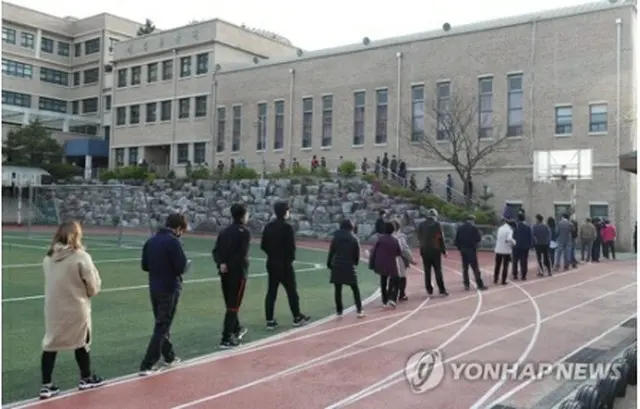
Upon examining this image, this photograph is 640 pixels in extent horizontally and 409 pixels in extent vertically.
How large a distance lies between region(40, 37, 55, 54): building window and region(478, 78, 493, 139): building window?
51.1 metres

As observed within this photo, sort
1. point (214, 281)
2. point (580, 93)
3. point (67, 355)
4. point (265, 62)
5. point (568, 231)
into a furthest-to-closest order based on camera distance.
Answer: point (265, 62)
point (580, 93)
point (568, 231)
point (214, 281)
point (67, 355)

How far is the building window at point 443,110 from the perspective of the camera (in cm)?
3778

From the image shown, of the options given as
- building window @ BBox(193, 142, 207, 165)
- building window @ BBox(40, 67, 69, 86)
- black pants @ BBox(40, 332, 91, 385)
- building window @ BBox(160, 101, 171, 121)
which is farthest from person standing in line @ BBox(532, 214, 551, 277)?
building window @ BBox(40, 67, 69, 86)

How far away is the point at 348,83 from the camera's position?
145ft

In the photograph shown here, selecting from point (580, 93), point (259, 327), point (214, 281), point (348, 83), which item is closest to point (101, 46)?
point (348, 83)

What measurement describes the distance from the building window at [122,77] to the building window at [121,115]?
227 centimetres

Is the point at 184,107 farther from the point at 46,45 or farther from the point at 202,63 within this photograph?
the point at 46,45

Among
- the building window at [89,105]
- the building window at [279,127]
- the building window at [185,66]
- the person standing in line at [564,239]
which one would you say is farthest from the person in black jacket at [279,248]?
the building window at [89,105]

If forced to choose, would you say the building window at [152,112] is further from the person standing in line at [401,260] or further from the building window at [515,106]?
the person standing in line at [401,260]

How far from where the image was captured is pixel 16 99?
66.1m

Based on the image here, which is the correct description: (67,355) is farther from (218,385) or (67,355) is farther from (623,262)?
(623,262)

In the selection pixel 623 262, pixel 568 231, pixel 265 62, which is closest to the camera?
pixel 568 231

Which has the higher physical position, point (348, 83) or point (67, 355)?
point (348, 83)

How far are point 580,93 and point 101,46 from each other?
52.1 metres
